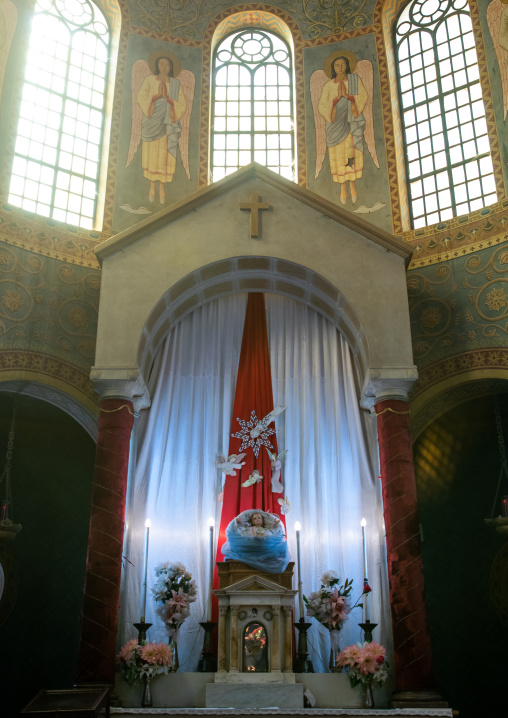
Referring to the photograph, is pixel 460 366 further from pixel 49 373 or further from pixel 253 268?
pixel 49 373

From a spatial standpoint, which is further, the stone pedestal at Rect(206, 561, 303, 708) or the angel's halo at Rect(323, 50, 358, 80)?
the angel's halo at Rect(323, 50, 358, 80)

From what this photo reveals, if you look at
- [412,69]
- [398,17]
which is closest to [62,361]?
[412,69]

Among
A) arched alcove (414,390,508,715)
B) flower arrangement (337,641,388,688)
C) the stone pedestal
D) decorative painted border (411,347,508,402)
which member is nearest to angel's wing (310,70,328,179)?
decorative painted border (411,347,508,402)

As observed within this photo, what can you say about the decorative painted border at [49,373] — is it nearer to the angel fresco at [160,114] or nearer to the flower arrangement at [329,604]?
the angel fresco at [160,114]

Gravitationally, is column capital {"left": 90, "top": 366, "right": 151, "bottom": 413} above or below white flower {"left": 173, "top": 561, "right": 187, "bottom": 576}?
above

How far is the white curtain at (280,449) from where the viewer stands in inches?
399

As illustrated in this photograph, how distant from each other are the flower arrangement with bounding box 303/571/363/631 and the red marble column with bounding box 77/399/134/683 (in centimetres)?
253

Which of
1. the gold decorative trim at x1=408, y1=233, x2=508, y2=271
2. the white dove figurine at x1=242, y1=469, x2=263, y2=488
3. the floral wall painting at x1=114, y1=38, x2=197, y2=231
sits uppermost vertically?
the floral wall painting at x1=114, y1=38, x2=197, y2=231

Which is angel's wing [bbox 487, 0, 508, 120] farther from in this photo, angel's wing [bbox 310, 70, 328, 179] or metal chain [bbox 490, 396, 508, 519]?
metal chain [bbox 490, 396, 508, 519]

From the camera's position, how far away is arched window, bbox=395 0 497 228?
1289cm

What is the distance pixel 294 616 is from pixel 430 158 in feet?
27.9

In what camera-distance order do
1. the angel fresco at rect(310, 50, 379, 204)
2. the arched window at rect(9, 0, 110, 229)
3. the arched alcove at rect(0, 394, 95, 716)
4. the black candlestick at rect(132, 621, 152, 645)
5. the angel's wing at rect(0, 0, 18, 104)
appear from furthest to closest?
the angel fresco at rect(310, 50, 379, 204) → the arched window at rect(9, 0, 110, 229) → the arched alcove at rect(0, 394, 95, 716) → the angel's wing at rect(0, 0, 18, 104) → the black candlestick at rect(132, 621, 152, 645)

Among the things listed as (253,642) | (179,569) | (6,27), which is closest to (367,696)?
(253,642)

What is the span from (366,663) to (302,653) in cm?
97
